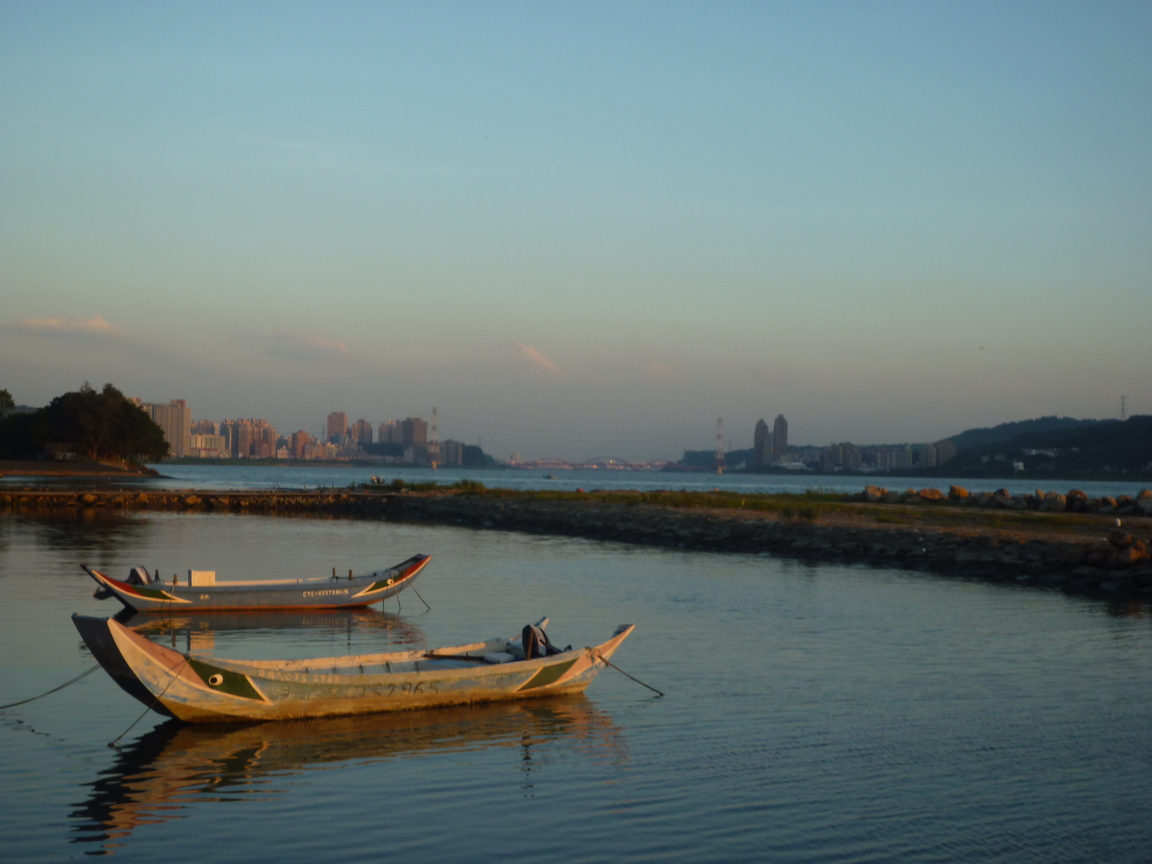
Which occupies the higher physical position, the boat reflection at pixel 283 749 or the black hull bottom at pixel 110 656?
the black hull bottom at pixel 110 656

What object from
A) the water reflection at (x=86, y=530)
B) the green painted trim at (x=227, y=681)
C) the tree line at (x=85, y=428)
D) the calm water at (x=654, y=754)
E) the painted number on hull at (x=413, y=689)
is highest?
the tree line at (x=85, y=428)

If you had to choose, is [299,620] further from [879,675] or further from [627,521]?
[627,521]

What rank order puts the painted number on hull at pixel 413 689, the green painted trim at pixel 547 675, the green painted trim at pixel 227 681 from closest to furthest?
the green painted trim at pixel 227 681, the painted number on hull at pixel 413 689, the green painted trim at pixel 547 675

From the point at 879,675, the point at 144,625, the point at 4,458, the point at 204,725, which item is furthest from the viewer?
the point at 4,458

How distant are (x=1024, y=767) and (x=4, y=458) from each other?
475 ft

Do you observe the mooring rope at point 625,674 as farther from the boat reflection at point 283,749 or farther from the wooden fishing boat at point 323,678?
the boat reflection at point 283,749

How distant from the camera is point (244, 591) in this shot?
88.4 feet

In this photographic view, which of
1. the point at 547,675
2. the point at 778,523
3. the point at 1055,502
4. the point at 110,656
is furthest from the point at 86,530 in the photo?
the point at 1055,502

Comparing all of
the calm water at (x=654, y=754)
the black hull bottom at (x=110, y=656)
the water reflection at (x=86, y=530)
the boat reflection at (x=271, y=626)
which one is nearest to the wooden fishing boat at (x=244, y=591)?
the boat reflection at (x=271, y=626)

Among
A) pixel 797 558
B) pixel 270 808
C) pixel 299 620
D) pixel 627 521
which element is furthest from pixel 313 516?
pixel 270 808

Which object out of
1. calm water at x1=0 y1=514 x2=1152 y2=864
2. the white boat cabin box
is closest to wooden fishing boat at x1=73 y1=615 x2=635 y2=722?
calm water at x1=0 y1=514 x2=1152 y2=864

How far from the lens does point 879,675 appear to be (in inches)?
769

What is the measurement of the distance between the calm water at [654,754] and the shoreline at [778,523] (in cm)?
964

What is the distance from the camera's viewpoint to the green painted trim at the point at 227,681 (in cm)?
1448
